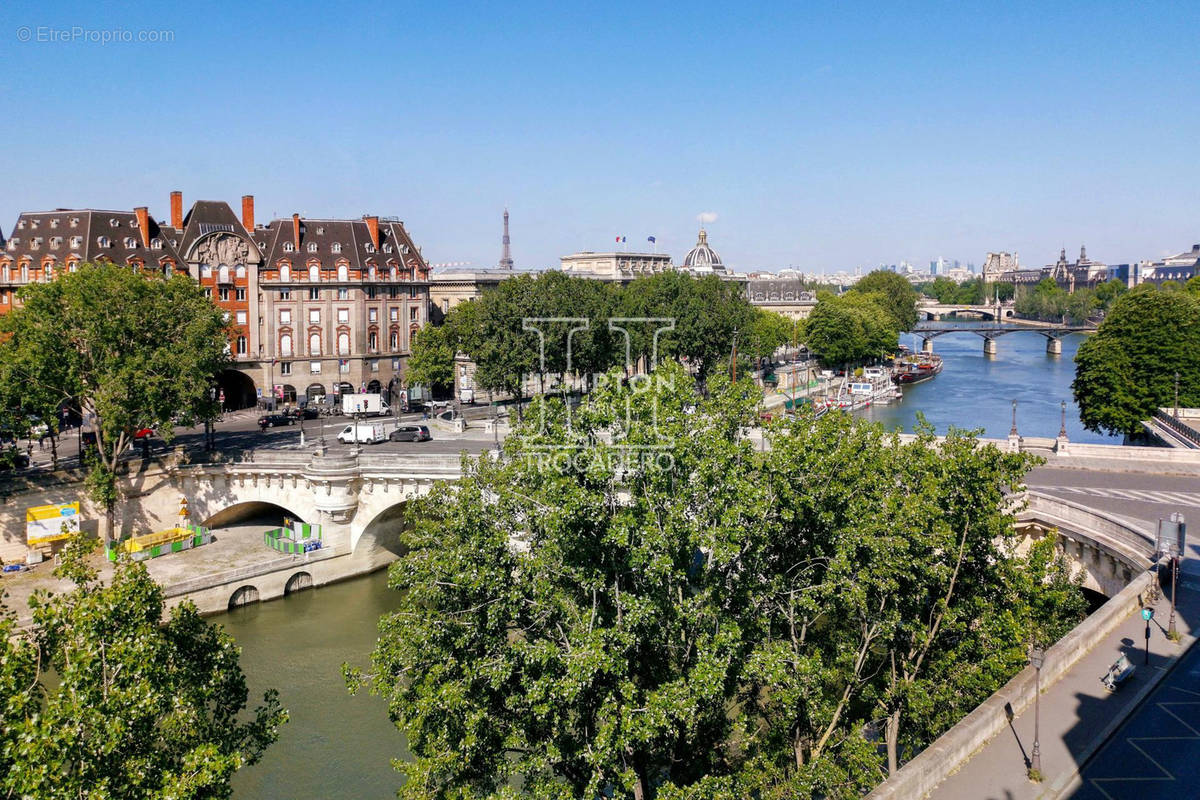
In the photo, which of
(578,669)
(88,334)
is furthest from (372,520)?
(578,669)

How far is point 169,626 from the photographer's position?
56.6 ft

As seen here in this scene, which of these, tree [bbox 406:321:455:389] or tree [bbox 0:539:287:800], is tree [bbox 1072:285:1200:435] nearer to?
tree [bbox 406:321:455:389]

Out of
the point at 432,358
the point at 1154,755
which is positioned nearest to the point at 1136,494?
the point at 1154,755

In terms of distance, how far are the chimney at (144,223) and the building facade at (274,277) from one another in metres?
0.13

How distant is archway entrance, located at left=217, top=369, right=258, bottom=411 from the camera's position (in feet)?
224

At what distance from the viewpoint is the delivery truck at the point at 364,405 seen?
195 feet

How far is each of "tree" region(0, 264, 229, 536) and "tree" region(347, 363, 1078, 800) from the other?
22607 millimetres

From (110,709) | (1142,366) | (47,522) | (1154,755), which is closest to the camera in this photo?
(110,709)

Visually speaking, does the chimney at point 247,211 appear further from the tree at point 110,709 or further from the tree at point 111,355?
the tree at point 110,709

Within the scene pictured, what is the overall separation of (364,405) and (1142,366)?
159ft

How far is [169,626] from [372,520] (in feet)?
77.8

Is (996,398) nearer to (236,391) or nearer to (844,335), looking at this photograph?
(844,335)

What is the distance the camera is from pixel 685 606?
712 inches

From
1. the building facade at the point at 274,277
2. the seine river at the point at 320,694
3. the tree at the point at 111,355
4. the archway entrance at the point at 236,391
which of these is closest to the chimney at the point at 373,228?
the building facade at the point at 274,277
